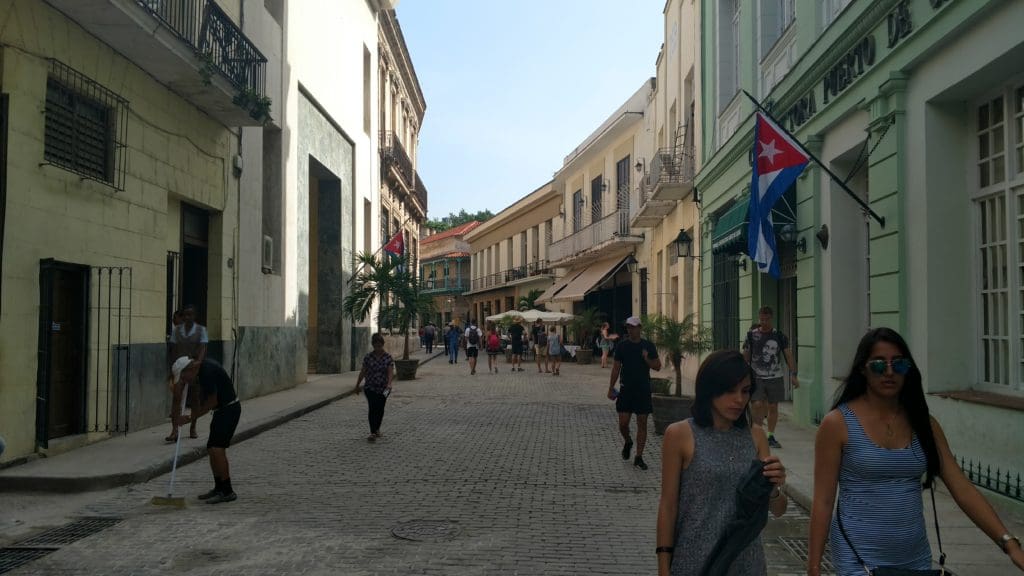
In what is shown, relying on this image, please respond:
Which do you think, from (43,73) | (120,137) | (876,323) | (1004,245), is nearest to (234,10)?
(120,137)

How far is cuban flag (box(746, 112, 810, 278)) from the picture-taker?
390 inches

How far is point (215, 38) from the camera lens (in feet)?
42.9

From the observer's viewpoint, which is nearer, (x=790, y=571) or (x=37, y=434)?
(x=790, y=571)

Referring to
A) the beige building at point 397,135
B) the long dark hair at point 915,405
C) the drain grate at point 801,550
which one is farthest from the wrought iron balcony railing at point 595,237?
the long dark hair at point 915,405

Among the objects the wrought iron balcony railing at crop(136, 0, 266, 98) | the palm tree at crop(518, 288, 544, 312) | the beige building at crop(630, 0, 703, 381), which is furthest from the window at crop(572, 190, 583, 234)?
the wrought iron balcony railing at crop(136, 0, 266, 98)

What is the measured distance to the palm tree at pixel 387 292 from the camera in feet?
76.1

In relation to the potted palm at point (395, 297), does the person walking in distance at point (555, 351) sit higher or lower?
lower

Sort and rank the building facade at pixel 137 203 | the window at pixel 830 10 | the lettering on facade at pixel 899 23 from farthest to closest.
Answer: the window at pixel 830 10, the building facade at pixel 137 203, the lettering on facade at pixel 899 23

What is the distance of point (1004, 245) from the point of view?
7.31 m

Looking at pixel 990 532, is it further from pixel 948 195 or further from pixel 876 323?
pixel 876 323

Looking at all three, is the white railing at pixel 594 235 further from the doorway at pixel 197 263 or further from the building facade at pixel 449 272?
the building facade at pixel 449 272

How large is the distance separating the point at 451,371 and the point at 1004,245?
21459mm

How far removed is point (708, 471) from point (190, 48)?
10668 mm

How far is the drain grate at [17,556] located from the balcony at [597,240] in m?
25.0
